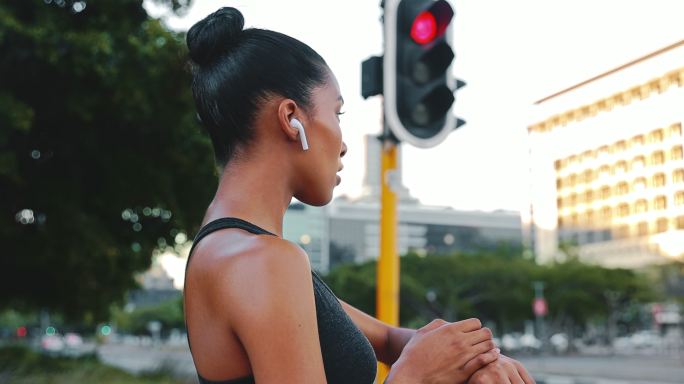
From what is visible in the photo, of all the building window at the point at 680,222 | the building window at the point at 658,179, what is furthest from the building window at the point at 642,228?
the building window at the point at 680,222

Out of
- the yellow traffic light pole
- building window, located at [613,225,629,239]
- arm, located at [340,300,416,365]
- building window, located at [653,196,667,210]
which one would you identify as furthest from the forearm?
building window, located at [613,225,629,239]

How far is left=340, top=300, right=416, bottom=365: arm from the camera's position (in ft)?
5.21

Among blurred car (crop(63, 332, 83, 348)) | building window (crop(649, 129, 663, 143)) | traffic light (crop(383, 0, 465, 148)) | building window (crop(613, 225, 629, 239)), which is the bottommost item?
blurred car (crop(63, 332, 83, 348))

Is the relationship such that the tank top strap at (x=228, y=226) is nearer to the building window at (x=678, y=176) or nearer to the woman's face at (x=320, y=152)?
the woman's face at (x=320, y=152)

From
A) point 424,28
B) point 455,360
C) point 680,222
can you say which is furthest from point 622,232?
point 455,360

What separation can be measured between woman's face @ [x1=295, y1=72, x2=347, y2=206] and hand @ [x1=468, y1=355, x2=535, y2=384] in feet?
1.24

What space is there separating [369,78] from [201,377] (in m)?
2.44

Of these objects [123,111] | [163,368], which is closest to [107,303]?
[163,368]

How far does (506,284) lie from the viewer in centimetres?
4928

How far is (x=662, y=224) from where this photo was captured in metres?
69.9

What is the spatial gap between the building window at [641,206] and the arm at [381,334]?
7493 cm

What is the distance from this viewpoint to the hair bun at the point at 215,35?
4.55 ft

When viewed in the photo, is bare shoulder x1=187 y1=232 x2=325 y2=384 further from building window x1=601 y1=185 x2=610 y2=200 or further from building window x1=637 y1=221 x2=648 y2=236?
building window x1=601 y1=185 x2=610 y2=200

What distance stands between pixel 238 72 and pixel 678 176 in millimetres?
68473
